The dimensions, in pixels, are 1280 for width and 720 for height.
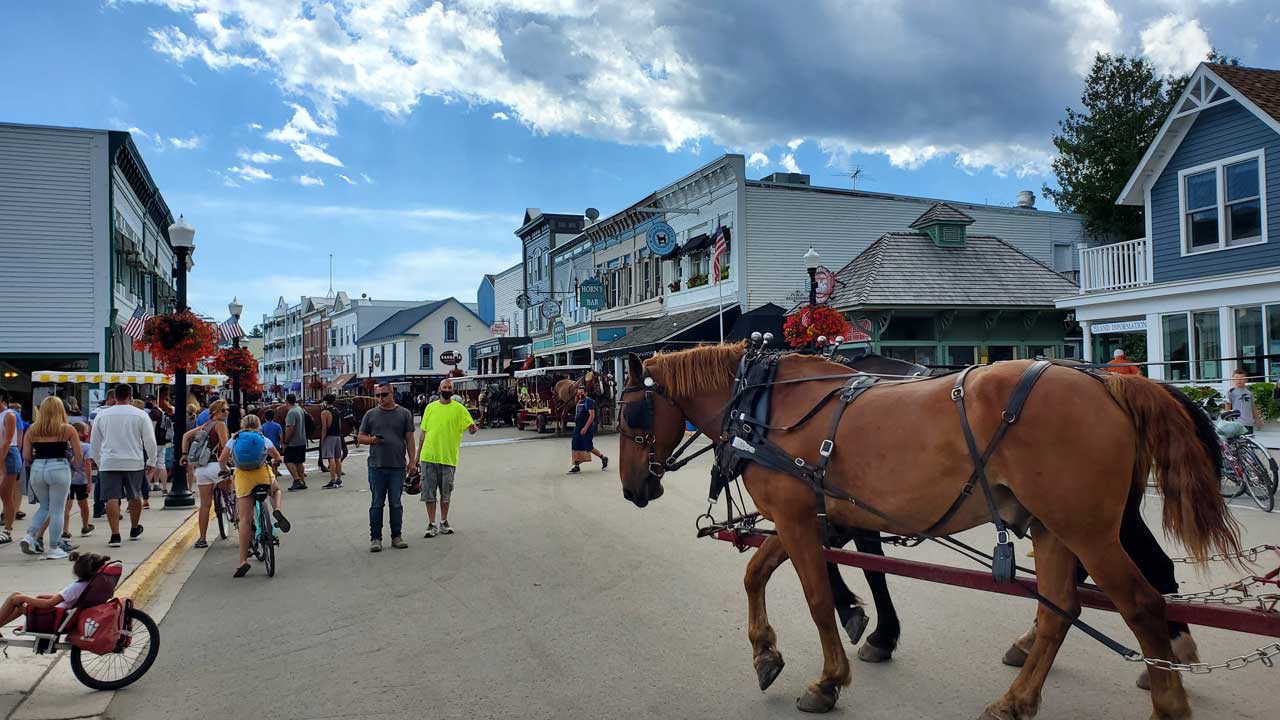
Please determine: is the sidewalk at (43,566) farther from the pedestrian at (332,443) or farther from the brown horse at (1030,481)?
the brown horse at (1030,481)

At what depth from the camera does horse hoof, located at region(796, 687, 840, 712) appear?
4.70 meters

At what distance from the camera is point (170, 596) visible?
8312mm

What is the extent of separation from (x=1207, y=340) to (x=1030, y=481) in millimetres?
17956

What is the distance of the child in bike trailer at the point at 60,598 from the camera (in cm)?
525

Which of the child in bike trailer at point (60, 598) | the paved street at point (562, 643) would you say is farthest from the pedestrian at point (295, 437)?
Answer: the child in bike trailer at point (60, 598)

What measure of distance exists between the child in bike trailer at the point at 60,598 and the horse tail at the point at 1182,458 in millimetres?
5806

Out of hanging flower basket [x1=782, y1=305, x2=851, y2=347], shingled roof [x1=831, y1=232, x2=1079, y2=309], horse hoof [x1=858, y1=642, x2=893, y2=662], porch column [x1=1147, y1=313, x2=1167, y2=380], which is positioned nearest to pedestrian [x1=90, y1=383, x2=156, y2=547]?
horse hoof [x1=858, y1=642, x2=893, y2=662]

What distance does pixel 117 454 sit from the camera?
10.2m

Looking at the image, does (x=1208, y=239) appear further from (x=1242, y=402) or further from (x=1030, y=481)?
(x=1030, y=481)

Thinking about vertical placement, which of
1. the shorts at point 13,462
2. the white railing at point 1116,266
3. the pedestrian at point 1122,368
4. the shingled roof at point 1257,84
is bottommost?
the shorts at point 13,462

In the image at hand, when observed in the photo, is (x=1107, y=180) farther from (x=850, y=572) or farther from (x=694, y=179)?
(x=850, y=572)

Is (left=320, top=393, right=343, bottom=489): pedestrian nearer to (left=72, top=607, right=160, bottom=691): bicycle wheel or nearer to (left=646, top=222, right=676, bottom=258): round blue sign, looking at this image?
(left=72, top=607, right=160, bottom=691): bicycle wheel

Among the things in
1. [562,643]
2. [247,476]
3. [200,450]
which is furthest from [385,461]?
[562,643]

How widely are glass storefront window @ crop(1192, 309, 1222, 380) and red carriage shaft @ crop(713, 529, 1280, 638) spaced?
1671 cm
